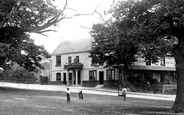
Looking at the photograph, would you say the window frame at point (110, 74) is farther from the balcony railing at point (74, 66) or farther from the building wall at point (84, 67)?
the balcony railing at point (74, 66)

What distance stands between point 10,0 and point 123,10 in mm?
14204

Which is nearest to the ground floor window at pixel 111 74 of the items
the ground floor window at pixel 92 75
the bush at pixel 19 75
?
the ground floor window at pixel 92 75

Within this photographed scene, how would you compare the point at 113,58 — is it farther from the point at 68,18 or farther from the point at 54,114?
the point at 54,114

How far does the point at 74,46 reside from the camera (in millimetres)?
63375

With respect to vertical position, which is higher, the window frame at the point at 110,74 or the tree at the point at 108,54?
the tree at the point at 108,54

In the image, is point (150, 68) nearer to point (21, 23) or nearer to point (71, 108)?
point (21, 23)

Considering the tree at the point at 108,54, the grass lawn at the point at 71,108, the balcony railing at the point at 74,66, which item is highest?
the tree at the point at 108,54

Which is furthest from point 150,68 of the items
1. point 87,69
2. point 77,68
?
point 77,68

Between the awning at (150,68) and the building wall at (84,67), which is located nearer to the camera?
the awning at (150,68)

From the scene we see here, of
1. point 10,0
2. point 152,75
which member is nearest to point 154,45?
point 10,0

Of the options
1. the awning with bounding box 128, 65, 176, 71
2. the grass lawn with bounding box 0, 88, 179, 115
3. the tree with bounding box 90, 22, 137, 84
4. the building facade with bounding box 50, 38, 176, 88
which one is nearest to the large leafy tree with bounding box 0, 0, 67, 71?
the grass lawn with bounding box 0, 88, 179, 115

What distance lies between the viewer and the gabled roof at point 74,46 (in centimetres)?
6023

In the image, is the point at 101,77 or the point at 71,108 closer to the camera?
the point at 71,108

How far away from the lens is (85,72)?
59.2 m
